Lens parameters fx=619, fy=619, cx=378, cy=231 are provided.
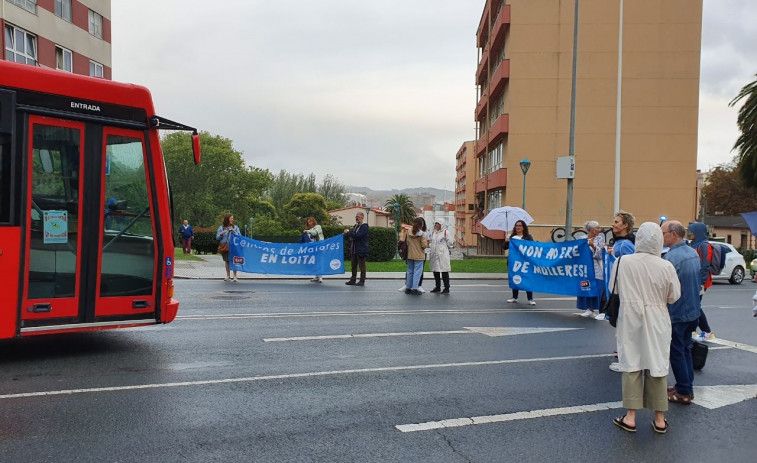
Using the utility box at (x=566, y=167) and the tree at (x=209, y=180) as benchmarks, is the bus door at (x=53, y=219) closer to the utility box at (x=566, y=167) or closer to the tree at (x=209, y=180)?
the utility box at (x=566, y=167)

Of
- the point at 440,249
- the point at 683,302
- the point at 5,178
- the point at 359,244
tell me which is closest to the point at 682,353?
the point at 683,302

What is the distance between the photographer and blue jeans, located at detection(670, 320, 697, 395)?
5.71 metres

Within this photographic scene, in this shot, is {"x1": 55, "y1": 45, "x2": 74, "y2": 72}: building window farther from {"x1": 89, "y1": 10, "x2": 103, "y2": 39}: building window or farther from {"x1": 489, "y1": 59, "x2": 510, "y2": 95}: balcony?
{"x1": 489, "y1": 59, "x2": 510, "y2": 95}: balcony

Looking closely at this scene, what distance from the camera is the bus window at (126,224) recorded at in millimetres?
7266

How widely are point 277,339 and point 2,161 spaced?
4.00 metres

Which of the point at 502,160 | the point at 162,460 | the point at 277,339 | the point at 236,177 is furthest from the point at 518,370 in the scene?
the point at 236,177

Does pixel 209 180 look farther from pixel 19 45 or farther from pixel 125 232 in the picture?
pixel 125 232

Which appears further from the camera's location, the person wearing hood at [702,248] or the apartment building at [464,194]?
the apartment building at [464,194]

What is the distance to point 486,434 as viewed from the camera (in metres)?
4.98

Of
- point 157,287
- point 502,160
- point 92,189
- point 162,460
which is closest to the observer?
point 162,460

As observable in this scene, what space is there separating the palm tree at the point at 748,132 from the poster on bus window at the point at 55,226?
35258 mm

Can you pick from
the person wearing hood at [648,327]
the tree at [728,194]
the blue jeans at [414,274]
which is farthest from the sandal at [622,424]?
the tree at [728,194]

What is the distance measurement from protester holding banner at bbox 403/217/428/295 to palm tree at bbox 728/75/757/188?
26336 millimetres

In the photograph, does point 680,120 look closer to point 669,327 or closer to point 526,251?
point 526,251
